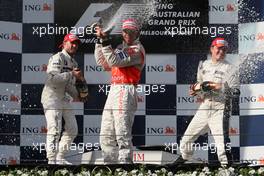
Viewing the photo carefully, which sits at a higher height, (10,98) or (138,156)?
(10,98)

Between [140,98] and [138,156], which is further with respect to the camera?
[140,98]

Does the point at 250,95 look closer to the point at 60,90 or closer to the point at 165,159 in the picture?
the point at 165,159

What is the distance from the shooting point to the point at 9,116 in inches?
323

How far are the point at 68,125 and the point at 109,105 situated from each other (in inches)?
14.7

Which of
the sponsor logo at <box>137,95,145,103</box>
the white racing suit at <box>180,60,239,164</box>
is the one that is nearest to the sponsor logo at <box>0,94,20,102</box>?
the sponsor logo at <box>137,95,145,103</box>

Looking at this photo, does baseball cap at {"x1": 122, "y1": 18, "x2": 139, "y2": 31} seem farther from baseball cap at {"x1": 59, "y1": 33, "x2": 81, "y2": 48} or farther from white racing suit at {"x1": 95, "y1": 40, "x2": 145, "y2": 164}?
baseball cap at {"x1": 59, "y1": 33, "x2": 81, "y2": 48}

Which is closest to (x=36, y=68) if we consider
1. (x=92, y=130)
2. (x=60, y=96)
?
(x=60, y=96)

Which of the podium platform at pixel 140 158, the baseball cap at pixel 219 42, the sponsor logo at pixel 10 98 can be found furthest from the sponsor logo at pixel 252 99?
the sponsor logo at pixel 10 98

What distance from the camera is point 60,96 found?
820 centimetres

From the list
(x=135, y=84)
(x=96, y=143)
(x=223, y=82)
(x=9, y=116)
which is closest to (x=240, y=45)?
(x=223, y=82)

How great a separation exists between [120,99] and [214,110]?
767mm

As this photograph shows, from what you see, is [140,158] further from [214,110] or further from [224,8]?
[224,8]

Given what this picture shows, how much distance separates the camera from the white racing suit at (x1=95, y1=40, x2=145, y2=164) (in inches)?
316

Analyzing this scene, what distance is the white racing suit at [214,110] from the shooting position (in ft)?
26.6
